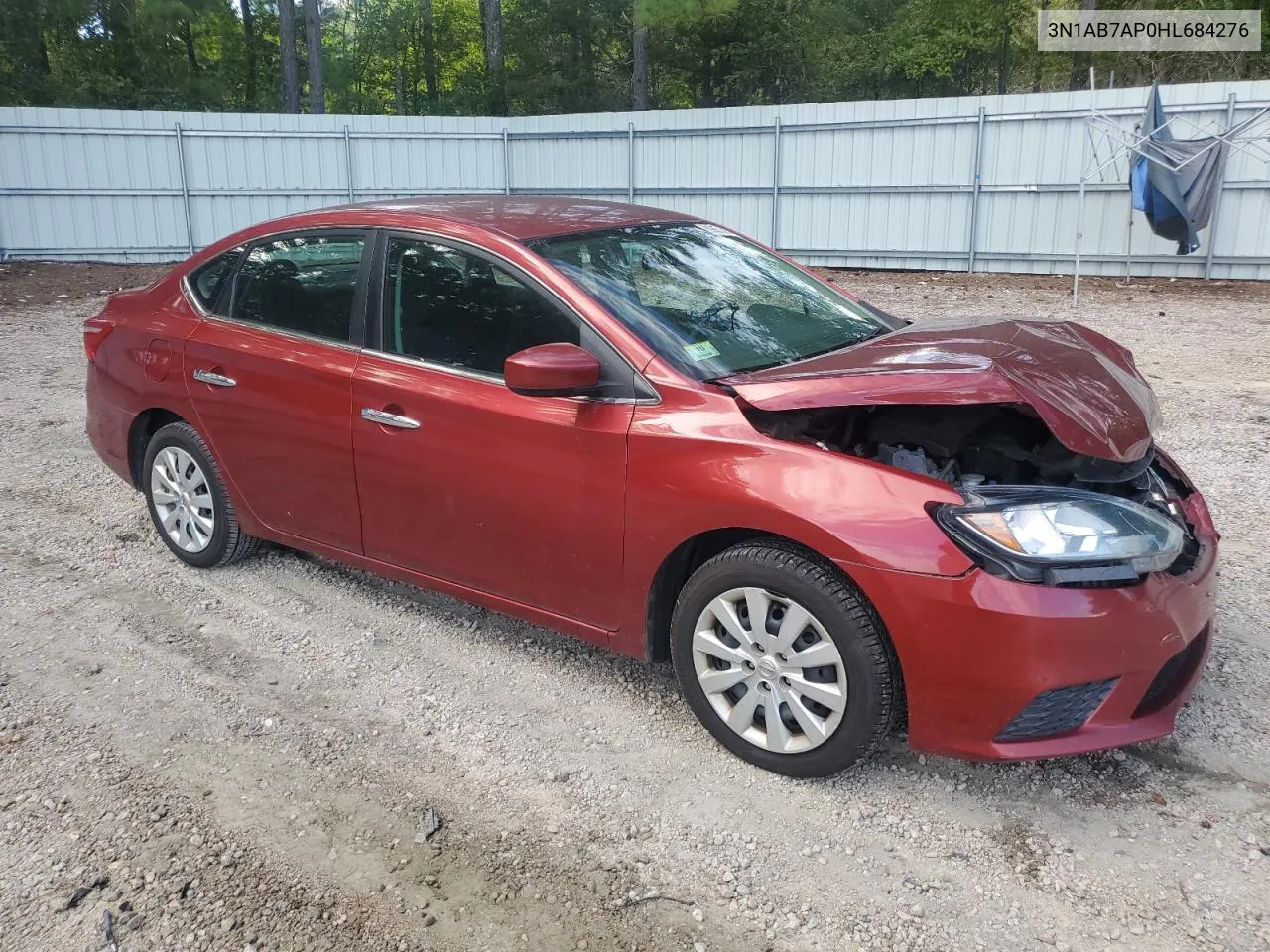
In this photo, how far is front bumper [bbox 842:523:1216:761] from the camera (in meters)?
2.63

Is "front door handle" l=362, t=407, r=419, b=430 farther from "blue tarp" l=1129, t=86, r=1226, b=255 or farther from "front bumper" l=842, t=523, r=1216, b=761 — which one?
"blue tarp" l=1129, t=86, r=1226, b=255

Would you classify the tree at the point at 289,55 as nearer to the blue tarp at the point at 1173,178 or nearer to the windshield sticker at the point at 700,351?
the blue tarp at the point at 1173,178

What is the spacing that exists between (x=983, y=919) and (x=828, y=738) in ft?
2.01

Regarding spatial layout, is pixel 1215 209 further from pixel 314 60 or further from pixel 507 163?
pixel 314 60

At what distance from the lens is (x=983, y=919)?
2523mm

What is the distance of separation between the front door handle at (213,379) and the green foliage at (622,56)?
21861 mm

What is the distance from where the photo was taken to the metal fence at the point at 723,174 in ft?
48.6

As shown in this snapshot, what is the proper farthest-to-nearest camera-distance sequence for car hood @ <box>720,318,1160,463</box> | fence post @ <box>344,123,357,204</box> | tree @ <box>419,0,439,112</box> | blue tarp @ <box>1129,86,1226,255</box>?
tree @ <box>419,0,439,112</box>
fence post @ <box>344,123,357,204</box>
blue tarp @ <box>1129,86,1226,255</box>
car hood @ <box>720,318,1160,463</box>

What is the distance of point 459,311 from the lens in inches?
144

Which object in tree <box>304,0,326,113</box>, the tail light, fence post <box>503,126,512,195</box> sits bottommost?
the tail light

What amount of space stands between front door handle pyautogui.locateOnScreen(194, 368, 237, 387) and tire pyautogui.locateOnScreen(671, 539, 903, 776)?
221 centimetres

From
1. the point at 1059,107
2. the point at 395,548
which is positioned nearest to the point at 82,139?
the point at 1059,107

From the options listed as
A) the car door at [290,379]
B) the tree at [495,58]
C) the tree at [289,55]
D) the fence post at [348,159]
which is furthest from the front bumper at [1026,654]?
the tree at [495,58]

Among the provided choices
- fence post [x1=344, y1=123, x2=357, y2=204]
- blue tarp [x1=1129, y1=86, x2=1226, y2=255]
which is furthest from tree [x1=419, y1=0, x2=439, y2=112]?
blue tarp [x1=1129, y1=86, x2=1226, y2=255]
